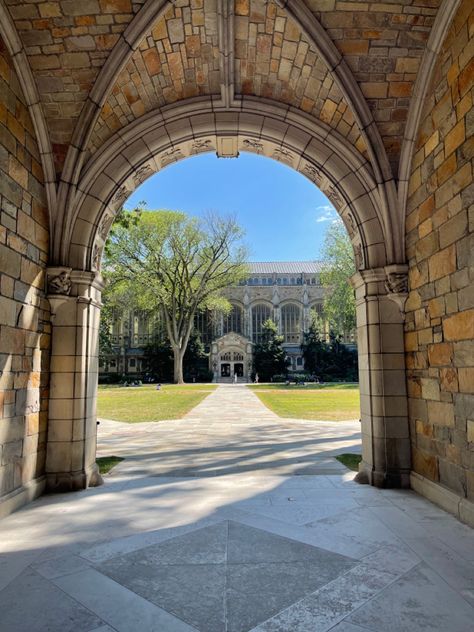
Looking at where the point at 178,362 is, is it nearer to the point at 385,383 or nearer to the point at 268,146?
the point at 268,146

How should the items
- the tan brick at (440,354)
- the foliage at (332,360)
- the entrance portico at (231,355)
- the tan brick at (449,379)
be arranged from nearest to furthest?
the tan brick at (449,379)
the tan brick at (440,354)
the foliage at (332,360)
the entrance portico at (231,355)

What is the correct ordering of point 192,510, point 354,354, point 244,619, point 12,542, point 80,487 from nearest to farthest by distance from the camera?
point 244,619
point 12,542
point 192,510
point 80,487
point 354,354

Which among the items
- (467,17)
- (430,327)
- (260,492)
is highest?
(467,17)

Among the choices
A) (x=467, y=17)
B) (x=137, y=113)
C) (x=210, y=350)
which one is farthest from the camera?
(x=210, y=350)

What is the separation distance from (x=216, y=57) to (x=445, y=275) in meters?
3.88

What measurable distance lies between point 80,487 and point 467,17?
21.7 ft

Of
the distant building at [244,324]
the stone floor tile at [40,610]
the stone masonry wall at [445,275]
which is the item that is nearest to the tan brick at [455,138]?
the stone masonry wall at [445,275]

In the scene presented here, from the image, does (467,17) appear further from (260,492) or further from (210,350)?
(210,350)

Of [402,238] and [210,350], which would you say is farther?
[210,350]

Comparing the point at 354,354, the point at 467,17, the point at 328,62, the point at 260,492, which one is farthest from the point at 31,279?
the point at 354,354

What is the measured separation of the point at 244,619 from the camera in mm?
2281

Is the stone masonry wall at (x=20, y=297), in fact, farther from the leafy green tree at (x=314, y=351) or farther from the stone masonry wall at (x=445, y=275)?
the leafy green tree at (x=314, y=351)

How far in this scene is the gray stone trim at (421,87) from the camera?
4.22 metres

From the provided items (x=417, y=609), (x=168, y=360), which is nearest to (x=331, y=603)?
(x=417, y=609)
